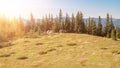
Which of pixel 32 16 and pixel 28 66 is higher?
pixel 32 16

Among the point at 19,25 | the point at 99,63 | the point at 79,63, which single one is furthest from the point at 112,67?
the point at 19,25

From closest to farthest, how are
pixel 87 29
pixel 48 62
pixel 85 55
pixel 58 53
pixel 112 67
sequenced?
pixel 112 67
pixel 48 62
pixel 85 55
pixel 58 53
pixel 87 29

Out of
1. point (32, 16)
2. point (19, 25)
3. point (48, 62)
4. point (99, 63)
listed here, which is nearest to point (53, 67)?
point (48, 62)

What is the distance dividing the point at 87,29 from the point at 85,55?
89340 mm

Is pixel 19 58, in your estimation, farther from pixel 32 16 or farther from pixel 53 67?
pixel 32 16

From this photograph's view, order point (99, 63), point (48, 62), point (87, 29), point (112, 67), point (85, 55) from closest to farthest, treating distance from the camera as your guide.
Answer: point (112, 67) < point (99, 63) < point (48, 62) < point (85, 55) < point (87, 29)

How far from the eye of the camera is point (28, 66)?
4725cm

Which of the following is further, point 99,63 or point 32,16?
point 32,16

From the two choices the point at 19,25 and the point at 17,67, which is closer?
the point at 17,67

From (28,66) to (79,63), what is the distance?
12.2 meters

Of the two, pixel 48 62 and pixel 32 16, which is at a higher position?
pixel 32 16

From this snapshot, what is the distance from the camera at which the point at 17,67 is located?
46.7m

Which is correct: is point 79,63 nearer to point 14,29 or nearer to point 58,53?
point 58,53

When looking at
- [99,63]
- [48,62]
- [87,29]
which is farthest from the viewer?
[87,29]
